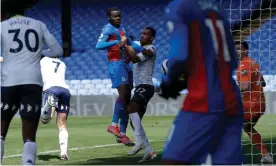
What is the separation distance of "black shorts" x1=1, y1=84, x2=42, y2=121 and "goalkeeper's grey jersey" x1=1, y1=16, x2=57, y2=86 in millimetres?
53

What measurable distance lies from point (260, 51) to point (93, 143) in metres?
4.47

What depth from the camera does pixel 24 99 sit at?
7555 mm

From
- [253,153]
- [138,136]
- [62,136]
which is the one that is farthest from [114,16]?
[253,153]

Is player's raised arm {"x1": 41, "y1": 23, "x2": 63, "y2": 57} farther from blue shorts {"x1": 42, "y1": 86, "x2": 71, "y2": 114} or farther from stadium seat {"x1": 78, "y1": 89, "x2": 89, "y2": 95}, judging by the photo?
stadium seat {"x1": 78, "y1": 89, "x2": 89, "y2": 95}

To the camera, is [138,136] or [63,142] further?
[63,142]

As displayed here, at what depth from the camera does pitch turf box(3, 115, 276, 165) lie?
10.4m

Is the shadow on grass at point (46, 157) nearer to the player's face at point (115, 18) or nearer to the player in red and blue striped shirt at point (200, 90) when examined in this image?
the player's face at point (115, 18)

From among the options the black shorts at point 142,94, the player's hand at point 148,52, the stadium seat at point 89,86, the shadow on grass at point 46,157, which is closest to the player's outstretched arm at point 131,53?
the player's hand at point 148,52

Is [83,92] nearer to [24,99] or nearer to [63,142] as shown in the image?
[63,142]

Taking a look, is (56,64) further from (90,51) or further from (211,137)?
(90,51)

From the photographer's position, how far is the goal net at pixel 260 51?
10651mm

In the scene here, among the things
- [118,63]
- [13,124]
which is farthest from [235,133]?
[13,124]

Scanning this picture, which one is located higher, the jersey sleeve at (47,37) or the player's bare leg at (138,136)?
the jersey sleeve at (47,37)

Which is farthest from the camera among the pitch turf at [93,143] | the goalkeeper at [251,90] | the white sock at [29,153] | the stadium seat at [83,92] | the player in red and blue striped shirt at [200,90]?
the stadium seat at [83,92]
